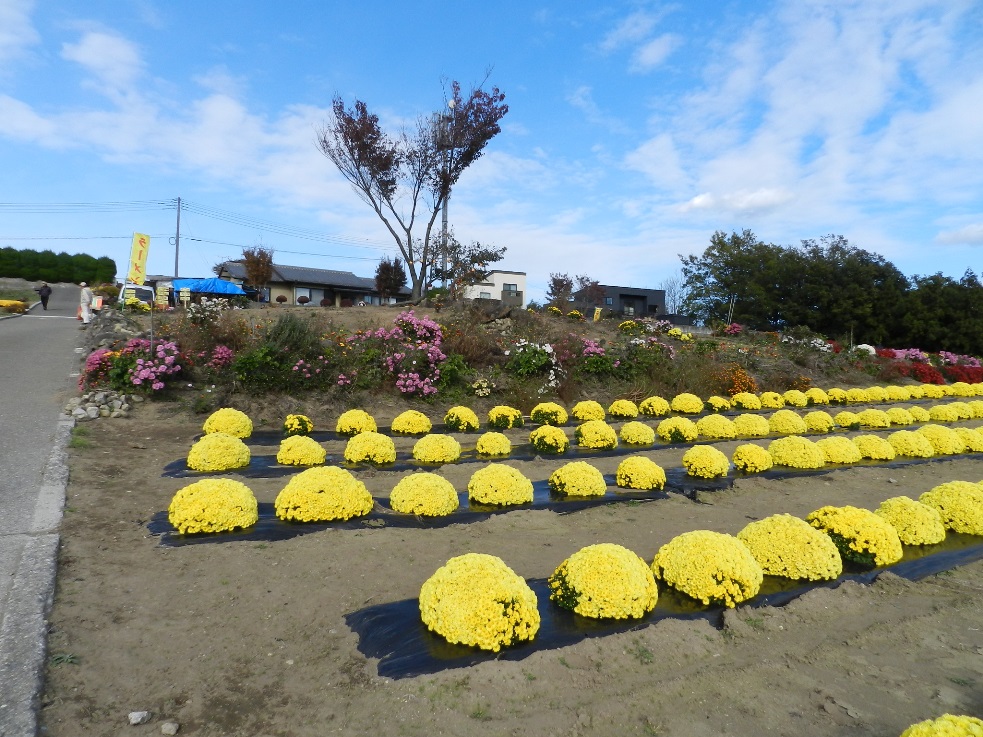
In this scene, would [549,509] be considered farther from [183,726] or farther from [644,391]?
[644,391]

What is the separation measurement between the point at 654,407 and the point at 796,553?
8.21 m

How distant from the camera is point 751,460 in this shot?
749cm

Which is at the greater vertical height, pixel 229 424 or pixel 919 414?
pixel 919 414

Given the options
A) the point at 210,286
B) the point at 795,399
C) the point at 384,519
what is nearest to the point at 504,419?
the point at 384,519

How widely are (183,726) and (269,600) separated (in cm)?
117

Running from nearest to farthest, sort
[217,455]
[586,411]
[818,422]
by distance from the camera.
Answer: [217,455], [818,422], [586,411]

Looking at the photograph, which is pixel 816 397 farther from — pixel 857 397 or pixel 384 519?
pixel 384 519

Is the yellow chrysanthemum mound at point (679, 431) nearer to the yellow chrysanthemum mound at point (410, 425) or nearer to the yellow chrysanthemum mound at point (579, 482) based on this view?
the yellow chrysanthemum mound at point (579, 482)

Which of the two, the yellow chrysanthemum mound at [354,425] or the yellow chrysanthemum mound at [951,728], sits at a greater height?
the yellow chrysanthemum mound at [951,728]

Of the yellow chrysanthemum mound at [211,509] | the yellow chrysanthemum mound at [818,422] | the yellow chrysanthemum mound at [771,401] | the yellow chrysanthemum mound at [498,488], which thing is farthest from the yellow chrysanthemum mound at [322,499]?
the yellow chrysanthemum mound at [771,401]

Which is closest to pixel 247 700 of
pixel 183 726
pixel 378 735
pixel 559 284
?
pixel 183 726

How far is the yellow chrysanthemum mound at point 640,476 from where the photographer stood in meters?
6.63

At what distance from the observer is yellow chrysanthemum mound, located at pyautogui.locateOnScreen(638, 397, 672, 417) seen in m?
12.3

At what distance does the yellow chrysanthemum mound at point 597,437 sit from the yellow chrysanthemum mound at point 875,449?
3723 millimetres
